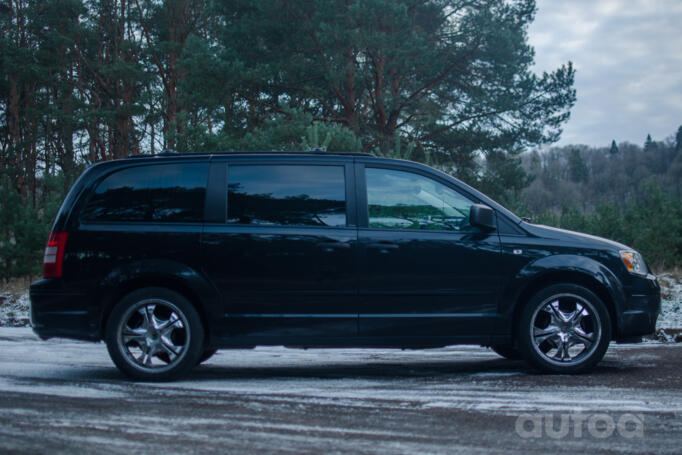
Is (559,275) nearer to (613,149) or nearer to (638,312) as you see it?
(638,312)

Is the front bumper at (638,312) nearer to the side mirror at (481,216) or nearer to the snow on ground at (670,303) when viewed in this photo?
the side mirror at (481,216)

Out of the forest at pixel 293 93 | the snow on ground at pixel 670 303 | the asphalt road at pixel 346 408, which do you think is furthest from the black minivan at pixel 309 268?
the forest at pixel 293 93

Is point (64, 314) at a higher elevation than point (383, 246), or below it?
below

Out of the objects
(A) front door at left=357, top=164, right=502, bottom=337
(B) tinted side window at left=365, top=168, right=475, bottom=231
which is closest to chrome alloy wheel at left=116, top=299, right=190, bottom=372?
(A) front door at left=357, top=164, right=502, bottom=337

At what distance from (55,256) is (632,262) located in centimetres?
498

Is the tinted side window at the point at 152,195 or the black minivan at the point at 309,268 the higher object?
the tinted side window at the point at 152,195

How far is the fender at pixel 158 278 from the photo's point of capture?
590 centimetres

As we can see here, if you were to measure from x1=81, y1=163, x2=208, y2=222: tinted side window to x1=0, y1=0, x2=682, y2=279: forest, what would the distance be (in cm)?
625

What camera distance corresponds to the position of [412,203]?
6.21 m

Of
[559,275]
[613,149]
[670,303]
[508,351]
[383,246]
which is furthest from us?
[613,149]

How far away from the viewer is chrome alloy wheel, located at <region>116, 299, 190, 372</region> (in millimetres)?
5906

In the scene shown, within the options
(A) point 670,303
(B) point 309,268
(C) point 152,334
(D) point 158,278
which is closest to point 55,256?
(D) point 158,278

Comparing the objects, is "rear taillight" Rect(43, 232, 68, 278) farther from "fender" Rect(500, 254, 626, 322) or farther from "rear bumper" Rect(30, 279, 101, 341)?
"fender" Rect(500, 254, 626, 322)

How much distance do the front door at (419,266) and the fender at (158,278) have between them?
1259mm
